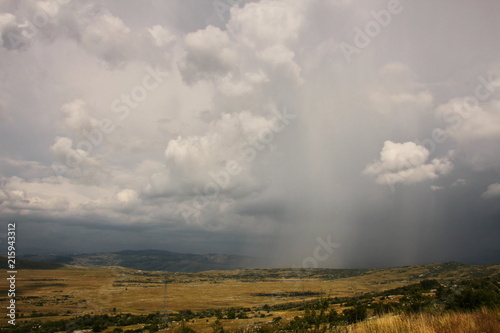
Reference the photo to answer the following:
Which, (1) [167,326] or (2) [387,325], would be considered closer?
(2) [387,325]

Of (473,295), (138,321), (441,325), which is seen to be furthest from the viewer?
(138,321)

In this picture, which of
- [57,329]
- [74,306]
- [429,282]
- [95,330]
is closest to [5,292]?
[74,306]

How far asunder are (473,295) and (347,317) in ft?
35.7

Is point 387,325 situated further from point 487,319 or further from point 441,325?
point 487,319

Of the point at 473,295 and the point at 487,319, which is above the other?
the point at 487,319

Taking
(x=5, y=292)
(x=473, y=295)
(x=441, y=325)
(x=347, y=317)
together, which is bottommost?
(x=5, y=292)

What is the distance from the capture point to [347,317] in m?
24.4

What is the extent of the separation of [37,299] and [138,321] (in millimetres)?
59059

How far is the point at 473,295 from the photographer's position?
16.3 meters

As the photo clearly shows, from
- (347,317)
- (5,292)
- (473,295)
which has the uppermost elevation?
(473,295)

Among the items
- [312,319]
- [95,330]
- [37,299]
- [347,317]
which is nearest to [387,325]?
[312,319]

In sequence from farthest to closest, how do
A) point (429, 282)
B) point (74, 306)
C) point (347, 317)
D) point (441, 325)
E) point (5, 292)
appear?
point (5, 292)
point (74, 306)
point (429, 282)
point (347, 317)
point (441, 325)

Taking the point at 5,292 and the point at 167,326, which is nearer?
the point at 167,326

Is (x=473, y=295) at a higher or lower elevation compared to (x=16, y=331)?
higher
